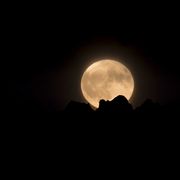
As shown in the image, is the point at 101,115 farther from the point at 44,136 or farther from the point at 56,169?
the point at 56,169

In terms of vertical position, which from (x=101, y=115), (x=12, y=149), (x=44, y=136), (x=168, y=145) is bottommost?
(x=12, y=149)

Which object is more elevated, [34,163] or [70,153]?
[70,153]

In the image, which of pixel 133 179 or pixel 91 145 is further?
Result: pixel 91 145

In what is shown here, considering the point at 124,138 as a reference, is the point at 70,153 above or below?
below

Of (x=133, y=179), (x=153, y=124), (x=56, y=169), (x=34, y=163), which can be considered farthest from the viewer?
(x=153, y=124)

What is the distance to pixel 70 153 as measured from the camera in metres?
72.1

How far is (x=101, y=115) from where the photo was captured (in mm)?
83062

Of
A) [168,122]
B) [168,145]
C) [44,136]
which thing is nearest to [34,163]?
[44,136]

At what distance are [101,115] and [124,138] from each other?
453 inches

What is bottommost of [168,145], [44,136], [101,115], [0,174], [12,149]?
[0,174]

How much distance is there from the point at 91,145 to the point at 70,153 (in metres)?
6.66

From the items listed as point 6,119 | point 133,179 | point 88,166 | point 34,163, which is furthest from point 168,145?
point 6,119

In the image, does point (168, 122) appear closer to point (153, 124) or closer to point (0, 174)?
point (153, 124)

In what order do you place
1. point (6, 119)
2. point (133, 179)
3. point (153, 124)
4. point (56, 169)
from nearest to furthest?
point (133, 179) → point (56, 169) → point (153, 124) → point (6, 119)
